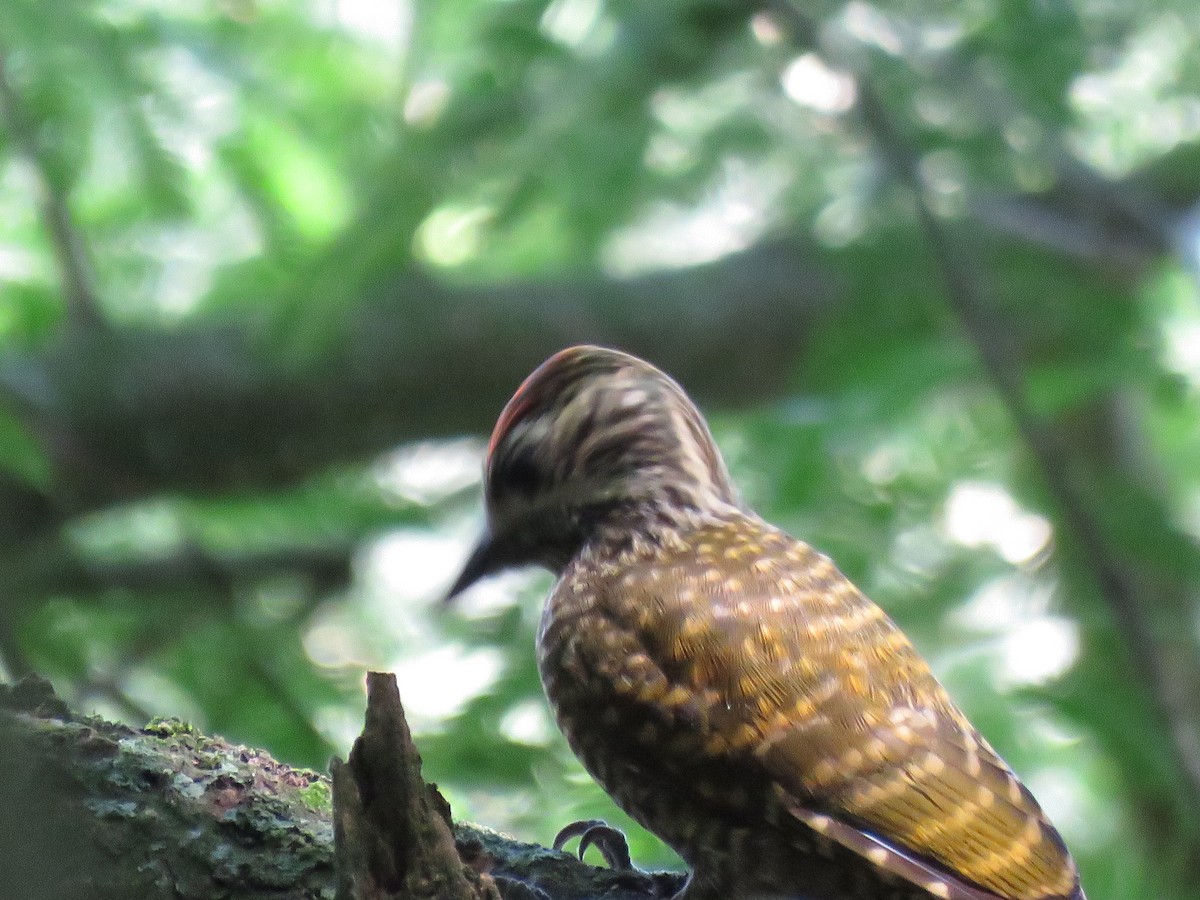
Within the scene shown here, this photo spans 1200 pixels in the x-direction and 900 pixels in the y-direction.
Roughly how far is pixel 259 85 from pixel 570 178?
737mm

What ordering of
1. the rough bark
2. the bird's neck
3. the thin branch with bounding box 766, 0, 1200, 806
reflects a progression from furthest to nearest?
the thin branch with bounding box 766, 0, 1200, 806
the bird's neck
the rough bark

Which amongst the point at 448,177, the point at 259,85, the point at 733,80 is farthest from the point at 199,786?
the point at 733,80

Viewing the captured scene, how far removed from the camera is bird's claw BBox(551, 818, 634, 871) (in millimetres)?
2310

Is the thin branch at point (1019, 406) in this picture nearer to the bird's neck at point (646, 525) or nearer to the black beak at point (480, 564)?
the bird's neck at point (646, 525)

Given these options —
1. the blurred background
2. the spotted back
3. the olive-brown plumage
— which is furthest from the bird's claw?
the spotted back

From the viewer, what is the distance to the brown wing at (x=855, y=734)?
1.81m

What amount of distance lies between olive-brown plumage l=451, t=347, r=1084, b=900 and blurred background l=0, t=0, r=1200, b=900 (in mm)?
424

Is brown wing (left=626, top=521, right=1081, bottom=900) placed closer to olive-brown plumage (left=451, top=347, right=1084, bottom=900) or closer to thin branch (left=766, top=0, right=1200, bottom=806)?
olive-brown plumage (left=451, top=347, right=1084, bottom=900)

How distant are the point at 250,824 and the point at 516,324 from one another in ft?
9.12

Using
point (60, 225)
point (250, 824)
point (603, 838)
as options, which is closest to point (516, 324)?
point (60, 225)

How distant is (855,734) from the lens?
6.10 ft

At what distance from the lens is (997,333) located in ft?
9.81

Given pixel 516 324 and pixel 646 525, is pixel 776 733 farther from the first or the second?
pixel 516 324

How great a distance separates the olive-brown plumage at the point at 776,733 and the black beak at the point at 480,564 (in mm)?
241
